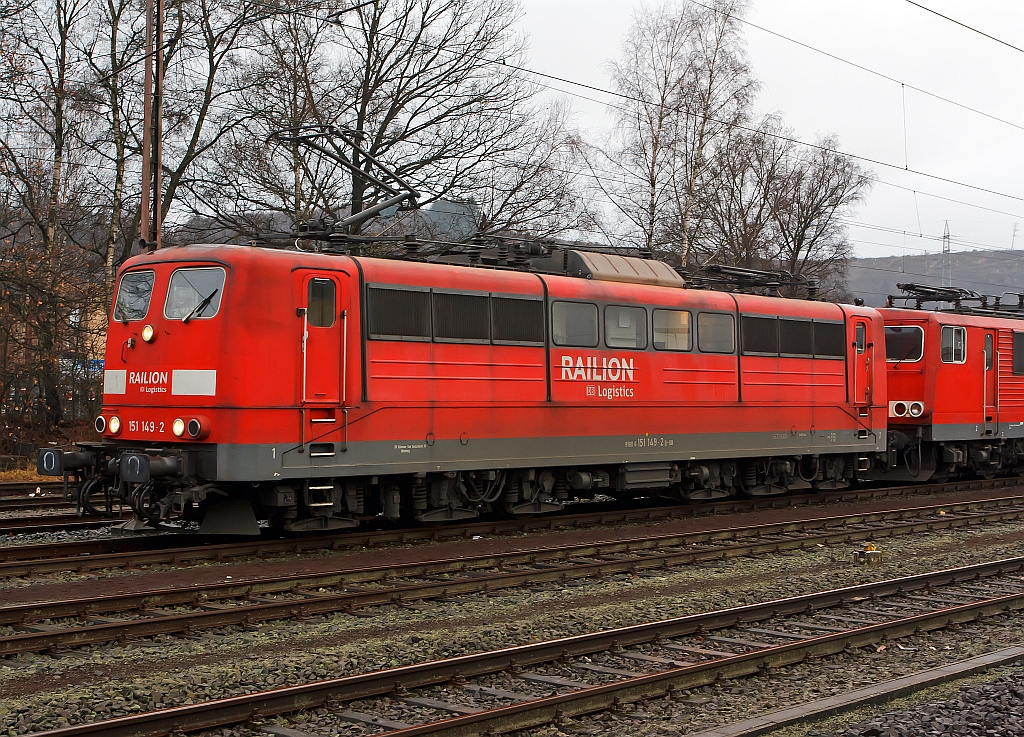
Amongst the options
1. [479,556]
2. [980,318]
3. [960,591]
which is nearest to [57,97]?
[479,556]

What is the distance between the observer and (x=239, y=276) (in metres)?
12.1

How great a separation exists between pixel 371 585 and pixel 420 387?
128 inches

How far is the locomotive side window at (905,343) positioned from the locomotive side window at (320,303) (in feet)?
46.4

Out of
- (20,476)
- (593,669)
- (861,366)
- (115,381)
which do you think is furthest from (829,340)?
(20,476)

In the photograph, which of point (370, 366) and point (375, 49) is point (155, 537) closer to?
point (370, 366)

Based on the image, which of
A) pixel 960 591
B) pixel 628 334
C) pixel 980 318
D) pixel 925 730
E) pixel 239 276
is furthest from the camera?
pixel 980 318

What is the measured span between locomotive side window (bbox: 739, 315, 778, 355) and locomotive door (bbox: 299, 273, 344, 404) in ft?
25.0

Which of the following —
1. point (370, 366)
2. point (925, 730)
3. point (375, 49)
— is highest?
point (375, 49)

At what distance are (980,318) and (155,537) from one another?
17.7 m

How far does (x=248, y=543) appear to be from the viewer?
12492mm

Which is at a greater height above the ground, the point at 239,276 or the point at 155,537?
the point at 239,276

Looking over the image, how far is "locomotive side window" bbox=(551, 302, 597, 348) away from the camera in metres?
14.9

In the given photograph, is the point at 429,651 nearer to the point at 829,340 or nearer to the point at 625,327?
the point at 625,327

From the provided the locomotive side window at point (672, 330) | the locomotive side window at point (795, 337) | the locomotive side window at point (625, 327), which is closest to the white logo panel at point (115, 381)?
the locomotive side window at point (625, 327)
